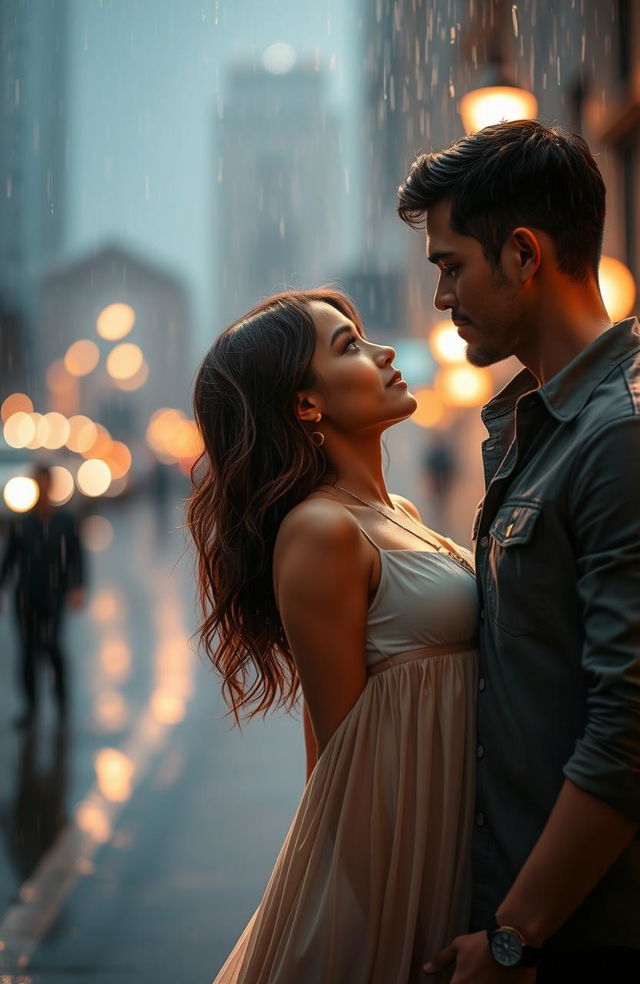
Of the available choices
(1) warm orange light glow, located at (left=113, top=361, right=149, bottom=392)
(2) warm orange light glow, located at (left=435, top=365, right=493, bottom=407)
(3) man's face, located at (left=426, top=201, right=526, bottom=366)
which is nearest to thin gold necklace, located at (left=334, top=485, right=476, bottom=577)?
(3) man's face, located at (left=426, top=201, right=526, bottom=366)

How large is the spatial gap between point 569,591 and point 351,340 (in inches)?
42.6

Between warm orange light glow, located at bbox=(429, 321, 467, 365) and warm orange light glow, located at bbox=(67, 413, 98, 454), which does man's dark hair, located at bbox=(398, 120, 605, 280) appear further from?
warm orange light glow, located at bbox=(67, 413, 98, 454)

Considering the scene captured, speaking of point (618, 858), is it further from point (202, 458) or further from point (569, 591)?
point (202, 458)

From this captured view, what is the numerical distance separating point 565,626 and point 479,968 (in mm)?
630

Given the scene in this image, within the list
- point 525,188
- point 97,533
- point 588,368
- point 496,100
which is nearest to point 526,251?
point 525,188

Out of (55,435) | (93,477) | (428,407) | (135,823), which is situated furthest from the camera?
(55,435)

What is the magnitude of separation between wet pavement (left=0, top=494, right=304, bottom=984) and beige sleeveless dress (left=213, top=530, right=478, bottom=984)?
1.37 meters

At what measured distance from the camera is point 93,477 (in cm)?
4150

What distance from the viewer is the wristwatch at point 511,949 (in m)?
1.91

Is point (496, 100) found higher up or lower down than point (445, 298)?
higher up

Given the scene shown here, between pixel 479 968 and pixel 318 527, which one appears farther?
pixel 318 527

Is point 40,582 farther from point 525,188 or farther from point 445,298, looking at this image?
point 525,188

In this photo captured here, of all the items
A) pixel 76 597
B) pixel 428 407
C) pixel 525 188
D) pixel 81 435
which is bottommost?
pixel 81 435

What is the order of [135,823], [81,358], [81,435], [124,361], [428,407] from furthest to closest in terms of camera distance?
[81,435]
[81,358]
[124,361]
[428,407]
[135,823]
